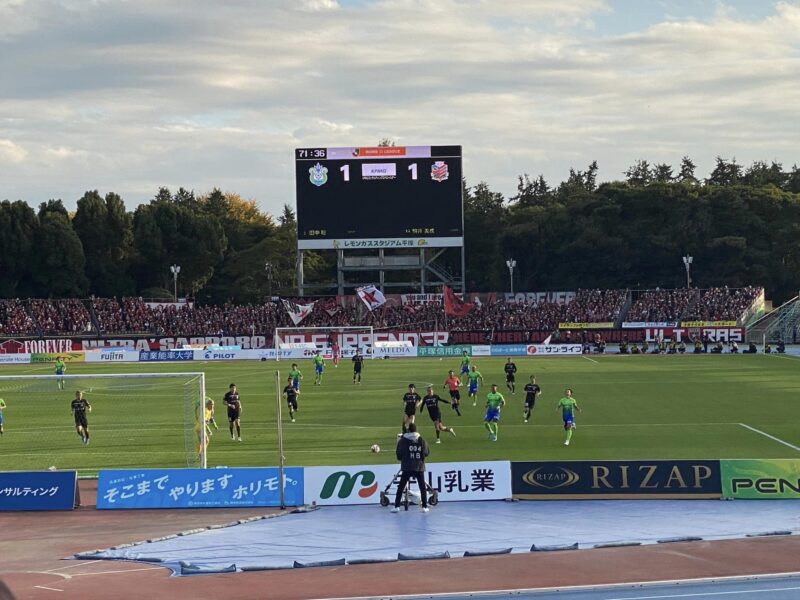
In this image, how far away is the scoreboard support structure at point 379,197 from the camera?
84562 mm

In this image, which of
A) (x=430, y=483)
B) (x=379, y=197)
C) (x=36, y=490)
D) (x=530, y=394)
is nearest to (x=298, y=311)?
(x=379, y=197)

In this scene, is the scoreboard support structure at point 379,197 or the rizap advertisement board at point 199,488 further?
the scoreboard support structure at point 379,197

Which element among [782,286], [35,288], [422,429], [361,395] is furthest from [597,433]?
[35,288]

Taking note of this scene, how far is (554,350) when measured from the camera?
7756cm

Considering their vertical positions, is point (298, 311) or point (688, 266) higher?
point (688, 266)

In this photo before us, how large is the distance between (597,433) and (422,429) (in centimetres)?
597

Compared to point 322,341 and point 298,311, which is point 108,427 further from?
point 298,311

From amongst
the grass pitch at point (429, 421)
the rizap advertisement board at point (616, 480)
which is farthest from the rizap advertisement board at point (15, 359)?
the rizap advertisement board at point (616, 480)

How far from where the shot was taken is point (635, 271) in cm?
10812

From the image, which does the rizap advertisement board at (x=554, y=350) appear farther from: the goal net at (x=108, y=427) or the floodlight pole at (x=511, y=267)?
the goal net at (x=108, y=427)

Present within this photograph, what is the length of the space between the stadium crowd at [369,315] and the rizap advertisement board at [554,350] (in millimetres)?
8772

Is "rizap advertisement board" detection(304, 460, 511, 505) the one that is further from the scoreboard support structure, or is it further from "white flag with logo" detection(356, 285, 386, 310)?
"white flag with logo" detection(356, 285, 386, 310)

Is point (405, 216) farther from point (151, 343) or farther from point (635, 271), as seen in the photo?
point (635, 271)

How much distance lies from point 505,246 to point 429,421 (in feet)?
250
